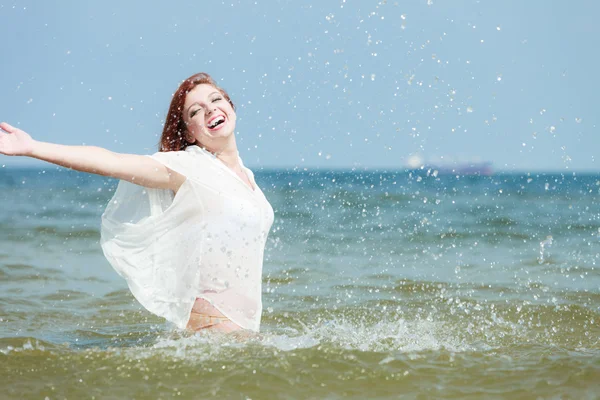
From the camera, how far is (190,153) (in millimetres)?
5125

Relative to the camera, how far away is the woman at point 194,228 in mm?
5059

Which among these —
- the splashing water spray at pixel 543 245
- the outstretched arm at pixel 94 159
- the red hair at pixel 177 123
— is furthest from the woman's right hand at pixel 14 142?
the splashing water spray at pixel 543 245

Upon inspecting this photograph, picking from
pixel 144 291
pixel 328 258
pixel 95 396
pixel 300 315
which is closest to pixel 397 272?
pixel 328 258

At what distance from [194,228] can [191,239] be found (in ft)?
0.25

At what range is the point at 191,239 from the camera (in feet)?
16.7

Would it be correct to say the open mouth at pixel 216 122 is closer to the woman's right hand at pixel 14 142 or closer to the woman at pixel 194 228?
the woman at pixel 194 228

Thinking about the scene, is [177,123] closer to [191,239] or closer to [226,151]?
[226,151]

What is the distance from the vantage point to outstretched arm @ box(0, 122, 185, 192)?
13.6 ft

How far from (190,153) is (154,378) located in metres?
1.47

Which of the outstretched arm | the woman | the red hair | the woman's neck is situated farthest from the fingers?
the woman's neck

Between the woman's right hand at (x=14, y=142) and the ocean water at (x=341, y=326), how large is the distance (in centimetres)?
140

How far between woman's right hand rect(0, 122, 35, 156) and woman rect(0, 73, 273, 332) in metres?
0.92

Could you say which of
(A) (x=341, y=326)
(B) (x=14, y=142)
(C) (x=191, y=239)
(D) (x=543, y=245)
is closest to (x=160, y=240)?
(C) (x=191, y=239)

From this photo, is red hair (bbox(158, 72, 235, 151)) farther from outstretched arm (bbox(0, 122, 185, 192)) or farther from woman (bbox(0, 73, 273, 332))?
outstretched arm (bbox(0, 122, 185, 192))
